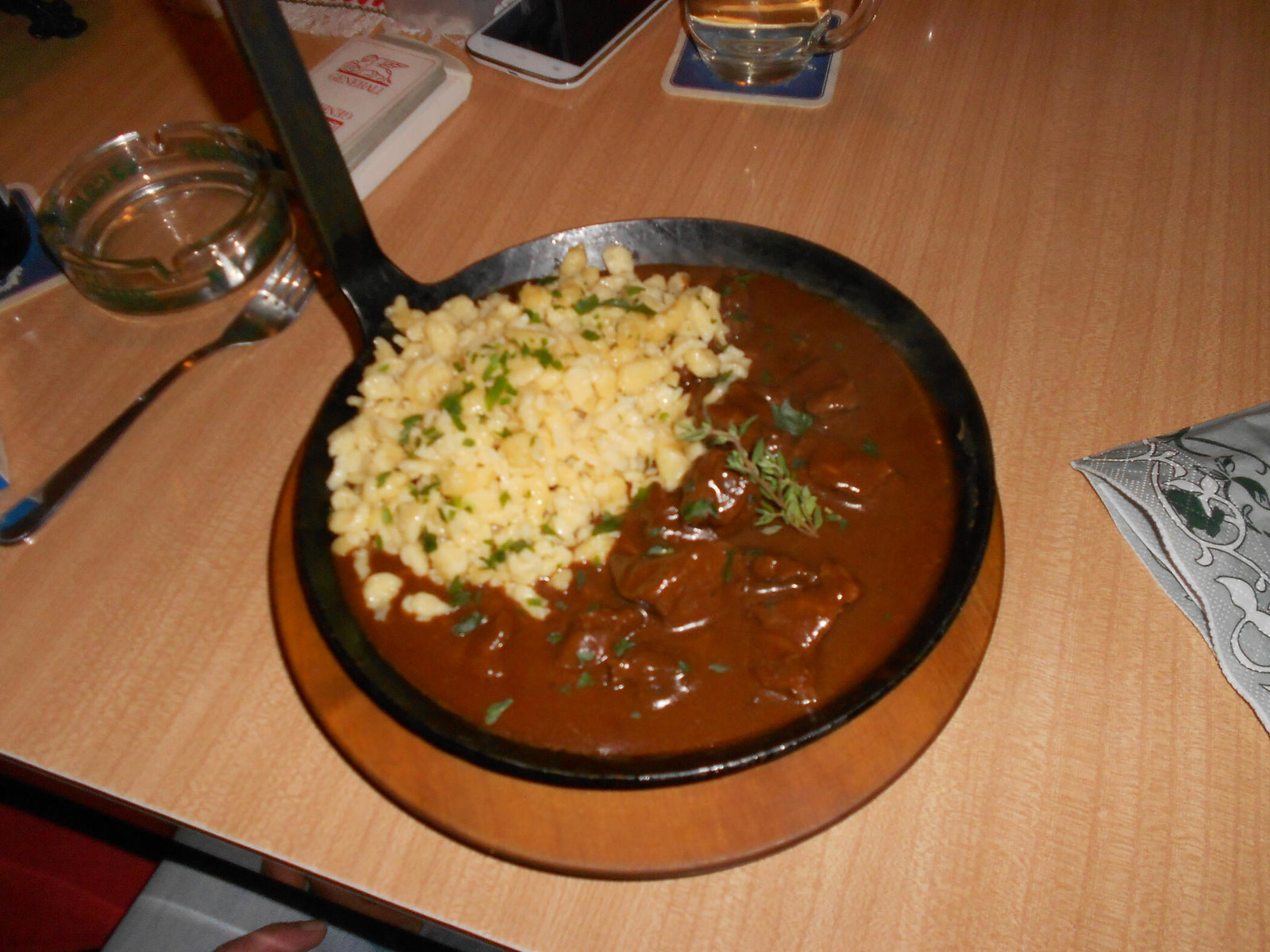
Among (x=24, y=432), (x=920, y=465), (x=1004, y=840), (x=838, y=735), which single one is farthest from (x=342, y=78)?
(x=1004, y=840)

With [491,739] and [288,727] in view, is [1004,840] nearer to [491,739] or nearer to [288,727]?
[491,739]

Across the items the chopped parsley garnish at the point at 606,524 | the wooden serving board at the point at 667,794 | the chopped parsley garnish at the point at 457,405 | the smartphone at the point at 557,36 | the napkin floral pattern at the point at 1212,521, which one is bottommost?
the napkin floral pattern at the point at 1212,521

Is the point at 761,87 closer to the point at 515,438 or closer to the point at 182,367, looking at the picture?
the point at 515,438

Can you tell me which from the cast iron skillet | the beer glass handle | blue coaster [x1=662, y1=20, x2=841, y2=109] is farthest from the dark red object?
the beer glass handle

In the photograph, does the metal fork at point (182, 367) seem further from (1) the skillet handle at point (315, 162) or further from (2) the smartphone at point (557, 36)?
(2) the smartphone at point (557, 36)

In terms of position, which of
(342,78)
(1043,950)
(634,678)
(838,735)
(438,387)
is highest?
(342,78)

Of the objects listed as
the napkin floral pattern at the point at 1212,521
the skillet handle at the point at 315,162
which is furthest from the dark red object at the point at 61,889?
the napkin floral pattern at the point at 1212,521

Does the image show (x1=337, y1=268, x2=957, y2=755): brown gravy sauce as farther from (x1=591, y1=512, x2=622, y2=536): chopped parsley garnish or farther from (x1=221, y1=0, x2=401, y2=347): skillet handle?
(x1=221, y1=0, x2=401, y2=347): skillet handle
